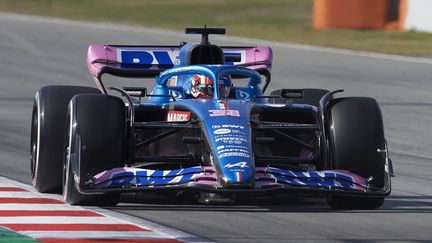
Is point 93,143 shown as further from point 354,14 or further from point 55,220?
A: point 354,14

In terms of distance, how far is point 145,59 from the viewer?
12969 mm

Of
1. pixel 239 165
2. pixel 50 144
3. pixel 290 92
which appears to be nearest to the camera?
pixel 239 165

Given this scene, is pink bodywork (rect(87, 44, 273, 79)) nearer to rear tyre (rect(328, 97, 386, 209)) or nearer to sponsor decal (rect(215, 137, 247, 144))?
rear tyre (rect(328, 97, 386, 209))

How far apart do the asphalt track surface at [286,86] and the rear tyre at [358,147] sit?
0.17 metres

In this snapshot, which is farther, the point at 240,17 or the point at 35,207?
the point at 240,17

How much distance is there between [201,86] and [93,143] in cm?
143

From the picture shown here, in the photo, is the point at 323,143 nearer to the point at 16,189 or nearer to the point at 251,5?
the point at 16,189

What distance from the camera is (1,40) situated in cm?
3034

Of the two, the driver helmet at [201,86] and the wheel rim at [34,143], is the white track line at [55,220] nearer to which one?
the wheel rim at [34,143]

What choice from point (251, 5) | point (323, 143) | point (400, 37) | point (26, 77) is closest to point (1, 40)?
point (26, 77)

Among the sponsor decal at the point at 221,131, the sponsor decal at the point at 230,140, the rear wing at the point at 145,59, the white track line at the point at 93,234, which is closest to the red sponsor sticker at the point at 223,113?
the sponsor decal at the point at 221,131

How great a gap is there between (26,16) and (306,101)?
2587 centimetres

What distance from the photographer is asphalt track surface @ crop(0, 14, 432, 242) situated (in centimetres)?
955

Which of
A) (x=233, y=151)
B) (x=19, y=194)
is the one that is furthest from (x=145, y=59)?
(x=233, y=151)
